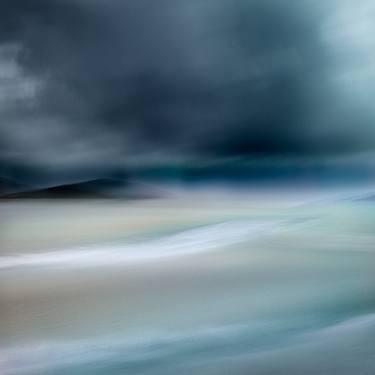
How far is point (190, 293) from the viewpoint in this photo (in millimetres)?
2557

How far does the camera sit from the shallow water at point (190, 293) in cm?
177

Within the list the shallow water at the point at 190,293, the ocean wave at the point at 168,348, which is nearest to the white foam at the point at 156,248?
the shallow water at the point at 190,293

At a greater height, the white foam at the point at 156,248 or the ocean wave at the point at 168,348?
the white foam at the point at 156,248

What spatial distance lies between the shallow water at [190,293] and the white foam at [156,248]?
0.01 metres

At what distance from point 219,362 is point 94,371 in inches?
17.7

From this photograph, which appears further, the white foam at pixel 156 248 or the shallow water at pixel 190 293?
the white foam at pixel 156 248

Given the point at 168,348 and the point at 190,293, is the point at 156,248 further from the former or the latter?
the point at 168,348

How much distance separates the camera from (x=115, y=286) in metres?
2.71

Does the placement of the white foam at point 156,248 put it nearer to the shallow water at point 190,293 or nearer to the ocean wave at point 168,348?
the shallow water at point 190,293

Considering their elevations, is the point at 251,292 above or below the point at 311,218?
below

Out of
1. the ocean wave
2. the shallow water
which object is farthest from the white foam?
the ocean wave

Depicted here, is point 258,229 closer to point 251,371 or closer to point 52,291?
point 52,291

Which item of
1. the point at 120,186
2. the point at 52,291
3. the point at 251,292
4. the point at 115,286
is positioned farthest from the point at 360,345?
the point at 120,186

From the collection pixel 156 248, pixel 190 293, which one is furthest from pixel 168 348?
pixel 156 248
